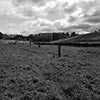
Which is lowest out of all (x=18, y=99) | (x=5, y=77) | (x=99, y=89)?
(x=99, y=89)

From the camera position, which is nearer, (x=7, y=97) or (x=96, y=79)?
(x=7, y=97)

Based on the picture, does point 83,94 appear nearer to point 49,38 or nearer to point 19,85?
point 19,85

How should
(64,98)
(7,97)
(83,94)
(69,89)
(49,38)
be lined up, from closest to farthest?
(7,97) → (64,98) → (83,94) → (69,89) → (49,38)

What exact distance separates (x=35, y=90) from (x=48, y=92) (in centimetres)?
58

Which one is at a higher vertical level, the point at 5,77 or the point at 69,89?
the point at 5,77

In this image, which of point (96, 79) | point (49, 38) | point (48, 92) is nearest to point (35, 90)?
point (48, 92)

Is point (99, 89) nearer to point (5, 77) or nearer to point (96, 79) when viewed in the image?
point (96, 79)

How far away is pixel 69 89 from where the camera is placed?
6078 millimetres

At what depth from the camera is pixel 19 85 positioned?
220 inches

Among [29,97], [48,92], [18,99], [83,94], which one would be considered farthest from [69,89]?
→ [18,99]

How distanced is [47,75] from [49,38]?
119636 mm

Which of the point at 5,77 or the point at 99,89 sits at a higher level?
the point at 5,77

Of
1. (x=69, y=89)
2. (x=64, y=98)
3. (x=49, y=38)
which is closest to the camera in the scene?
(x=64, y=98)

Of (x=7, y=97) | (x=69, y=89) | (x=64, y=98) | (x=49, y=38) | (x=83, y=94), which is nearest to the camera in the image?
(x=7, y=97)
